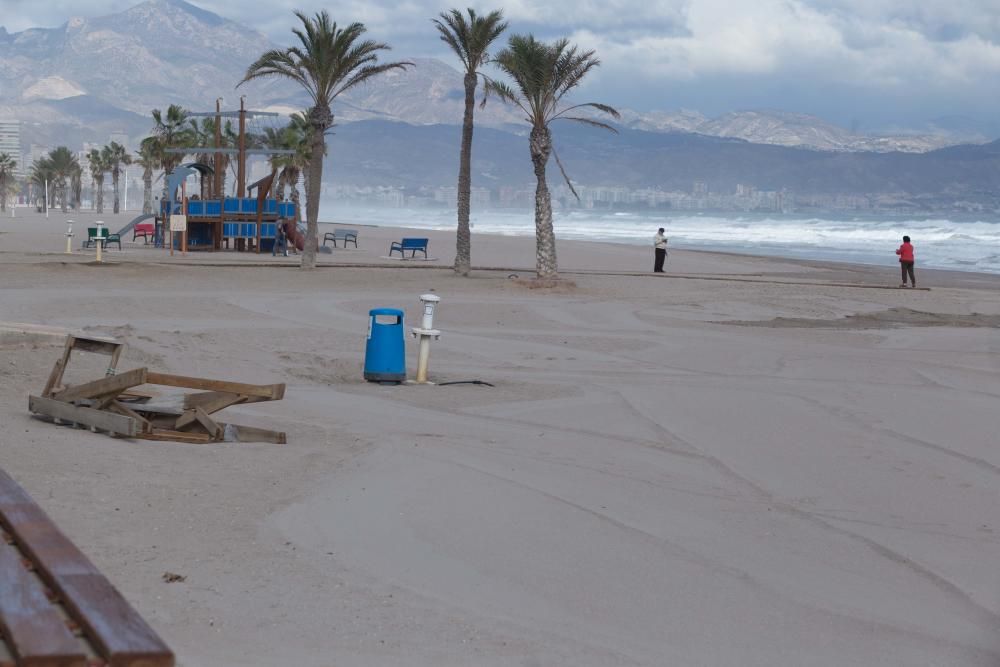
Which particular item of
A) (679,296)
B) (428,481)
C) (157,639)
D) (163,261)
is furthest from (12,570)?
(163,261)

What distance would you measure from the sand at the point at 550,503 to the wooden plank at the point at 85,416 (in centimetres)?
15

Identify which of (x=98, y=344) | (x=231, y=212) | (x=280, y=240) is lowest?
(x=280, y=240)

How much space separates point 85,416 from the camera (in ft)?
26.4

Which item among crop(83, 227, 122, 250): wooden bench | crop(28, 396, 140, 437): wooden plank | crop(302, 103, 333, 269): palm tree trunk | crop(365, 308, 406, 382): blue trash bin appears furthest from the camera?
crop(83, 227, 122, 250): wooden bench

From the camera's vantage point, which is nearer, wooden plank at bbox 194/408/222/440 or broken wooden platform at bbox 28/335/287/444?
broken wooden platform at bbox 28/335/287/444

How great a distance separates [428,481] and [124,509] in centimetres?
187

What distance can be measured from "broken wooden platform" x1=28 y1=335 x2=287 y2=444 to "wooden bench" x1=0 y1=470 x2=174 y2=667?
12.6 ft

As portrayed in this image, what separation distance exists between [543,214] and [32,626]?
24884 mm

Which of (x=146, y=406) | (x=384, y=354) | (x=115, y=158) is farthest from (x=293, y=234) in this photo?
(x=115, y=158)

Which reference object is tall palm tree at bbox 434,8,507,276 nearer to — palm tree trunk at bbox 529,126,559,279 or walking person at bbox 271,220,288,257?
palm tree trunk at bbox 529,126,559,279

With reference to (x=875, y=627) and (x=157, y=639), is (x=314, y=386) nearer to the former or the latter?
(x=875, y=627)

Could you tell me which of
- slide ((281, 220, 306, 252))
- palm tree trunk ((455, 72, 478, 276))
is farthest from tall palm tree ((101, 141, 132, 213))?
palm tree trunk ((455, 72, 478, 276))

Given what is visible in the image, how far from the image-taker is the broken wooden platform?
7.97m

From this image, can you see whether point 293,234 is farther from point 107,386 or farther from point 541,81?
point 107,386
